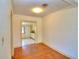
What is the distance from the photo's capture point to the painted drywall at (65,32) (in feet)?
10.3

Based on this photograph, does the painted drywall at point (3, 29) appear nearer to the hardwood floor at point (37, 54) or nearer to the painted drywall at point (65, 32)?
the hardwood floor at point (37, 54)

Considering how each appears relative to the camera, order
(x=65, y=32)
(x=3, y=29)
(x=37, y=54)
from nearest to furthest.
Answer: (x=3, y=29) < (x=65, y=32) < (x=37, y=54)

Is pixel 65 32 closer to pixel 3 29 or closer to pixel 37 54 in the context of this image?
pixel 37 54

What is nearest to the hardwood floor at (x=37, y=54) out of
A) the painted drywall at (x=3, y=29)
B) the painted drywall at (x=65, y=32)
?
the painted drywall at (x=65, y=32)

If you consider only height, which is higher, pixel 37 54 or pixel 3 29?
pixel 3 29

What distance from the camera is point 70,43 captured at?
3.29 m

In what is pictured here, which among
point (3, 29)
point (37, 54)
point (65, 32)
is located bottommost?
point (37, 54)

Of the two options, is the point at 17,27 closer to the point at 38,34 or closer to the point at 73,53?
the point at 38,34

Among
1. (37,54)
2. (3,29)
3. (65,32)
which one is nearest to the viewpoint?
(3,29)

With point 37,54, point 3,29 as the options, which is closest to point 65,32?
point 37,54

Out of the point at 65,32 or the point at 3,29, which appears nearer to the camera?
the point at 3,29

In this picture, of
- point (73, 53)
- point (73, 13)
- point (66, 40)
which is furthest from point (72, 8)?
point (73, 53)

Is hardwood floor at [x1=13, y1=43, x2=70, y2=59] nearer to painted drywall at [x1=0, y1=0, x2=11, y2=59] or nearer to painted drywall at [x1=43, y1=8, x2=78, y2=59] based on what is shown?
painted drywall at [x1=43, y1=8, x2=78, y2=59]

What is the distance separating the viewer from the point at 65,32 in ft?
11.6
